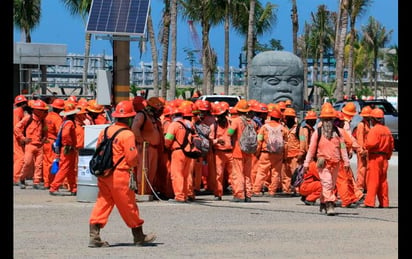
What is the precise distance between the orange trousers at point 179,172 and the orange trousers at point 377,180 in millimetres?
3078

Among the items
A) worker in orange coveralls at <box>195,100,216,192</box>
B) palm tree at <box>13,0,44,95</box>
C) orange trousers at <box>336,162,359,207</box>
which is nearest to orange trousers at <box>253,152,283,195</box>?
worker in orange coveralls at <box>195,100,216,192</box>

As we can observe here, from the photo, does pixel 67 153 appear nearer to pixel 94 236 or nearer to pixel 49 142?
pixel 49 142

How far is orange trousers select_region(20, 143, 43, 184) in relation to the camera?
72.4 ft

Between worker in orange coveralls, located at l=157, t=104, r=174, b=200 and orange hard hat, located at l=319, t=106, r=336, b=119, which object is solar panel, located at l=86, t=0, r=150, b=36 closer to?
worker in orange coveralls, located at l=157, t=104, r=174, b=200

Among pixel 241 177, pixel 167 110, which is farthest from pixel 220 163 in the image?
pixel 167 110

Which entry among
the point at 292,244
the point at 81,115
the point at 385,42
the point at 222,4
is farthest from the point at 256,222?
the point at 385,42

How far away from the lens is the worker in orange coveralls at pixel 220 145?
19891 millimetres

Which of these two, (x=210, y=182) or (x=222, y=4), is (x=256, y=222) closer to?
(x=210, y=182)

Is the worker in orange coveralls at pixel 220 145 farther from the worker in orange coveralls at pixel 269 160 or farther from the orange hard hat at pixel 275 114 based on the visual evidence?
the orange hard hat at pixel 275 114

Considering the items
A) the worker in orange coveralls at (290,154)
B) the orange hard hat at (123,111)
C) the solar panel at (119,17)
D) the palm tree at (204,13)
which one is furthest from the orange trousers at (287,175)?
the palm tree at (204,13)

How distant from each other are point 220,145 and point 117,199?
695 centimetres
